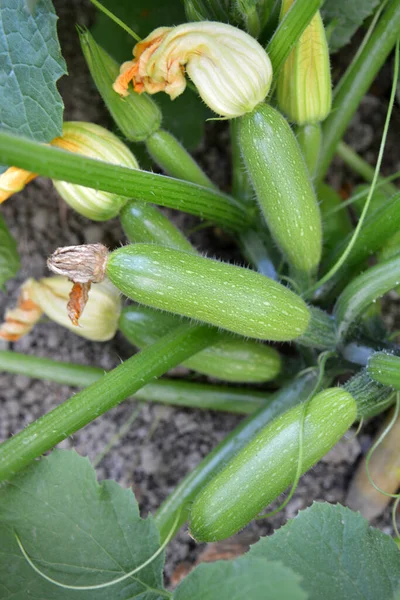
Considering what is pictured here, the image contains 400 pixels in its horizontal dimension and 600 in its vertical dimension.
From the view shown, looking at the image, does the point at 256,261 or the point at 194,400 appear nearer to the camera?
the point at 256,261

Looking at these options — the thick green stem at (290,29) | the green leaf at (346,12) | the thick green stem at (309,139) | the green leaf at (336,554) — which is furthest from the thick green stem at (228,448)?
the green leaf at (346,12)

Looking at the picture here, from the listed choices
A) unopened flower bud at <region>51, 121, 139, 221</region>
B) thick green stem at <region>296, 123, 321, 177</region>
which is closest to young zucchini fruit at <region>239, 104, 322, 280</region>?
thick green stem at <region>296, 123, 321, 177</region>

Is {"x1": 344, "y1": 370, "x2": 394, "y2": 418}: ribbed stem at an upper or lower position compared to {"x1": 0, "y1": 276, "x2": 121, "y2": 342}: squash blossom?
→ upper

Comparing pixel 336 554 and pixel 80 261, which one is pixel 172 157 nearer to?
pixel 80 261

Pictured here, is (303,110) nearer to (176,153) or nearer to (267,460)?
(176,153)

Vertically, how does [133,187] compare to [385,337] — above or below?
above

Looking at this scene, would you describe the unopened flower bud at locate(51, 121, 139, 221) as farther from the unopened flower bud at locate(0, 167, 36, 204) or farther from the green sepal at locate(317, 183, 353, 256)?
the green sepal at locate(317, 183, 353, 256)

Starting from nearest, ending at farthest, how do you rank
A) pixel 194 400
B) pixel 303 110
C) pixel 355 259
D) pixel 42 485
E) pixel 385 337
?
1. pixel 42 485
2. pixel 303 110
3. pixel 355 259
4. pixel 385 337
5. pixel 194 400

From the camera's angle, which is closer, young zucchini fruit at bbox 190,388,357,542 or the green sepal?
young zucchini fruit at bbox 190,388,357,542

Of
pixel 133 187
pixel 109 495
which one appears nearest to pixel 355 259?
pixel 133 187
